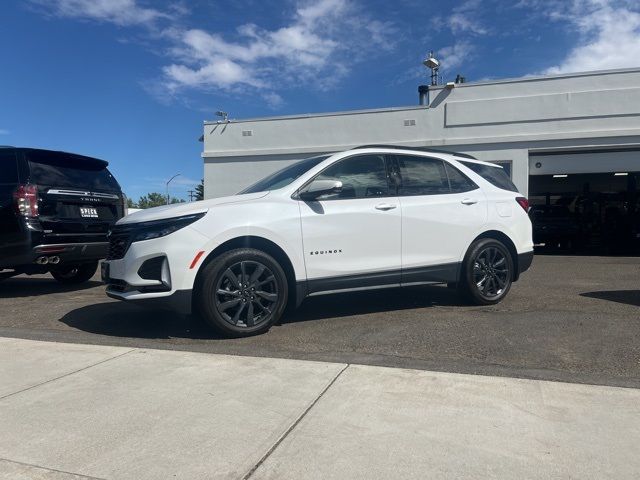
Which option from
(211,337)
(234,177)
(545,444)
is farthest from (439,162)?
(234,177)

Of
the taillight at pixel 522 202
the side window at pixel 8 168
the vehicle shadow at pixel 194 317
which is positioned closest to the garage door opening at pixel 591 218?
the taillight at pixel 522 202

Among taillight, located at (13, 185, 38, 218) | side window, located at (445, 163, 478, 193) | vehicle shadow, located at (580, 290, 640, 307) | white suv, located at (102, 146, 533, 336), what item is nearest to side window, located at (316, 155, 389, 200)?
white suv, located at (102, 146, 533, 336)

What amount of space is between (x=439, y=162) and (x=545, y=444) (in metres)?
3.92

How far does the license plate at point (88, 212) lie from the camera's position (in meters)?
7.22

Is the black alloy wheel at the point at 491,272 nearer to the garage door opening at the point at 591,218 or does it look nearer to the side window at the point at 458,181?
the side window at the point at 458,181

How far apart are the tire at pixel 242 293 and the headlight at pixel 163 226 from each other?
44 centimetres

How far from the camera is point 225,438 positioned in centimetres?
285

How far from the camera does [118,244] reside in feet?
16.5

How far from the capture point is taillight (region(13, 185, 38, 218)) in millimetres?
6570

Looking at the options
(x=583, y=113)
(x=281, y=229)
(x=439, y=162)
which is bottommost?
(x=281, y=229)

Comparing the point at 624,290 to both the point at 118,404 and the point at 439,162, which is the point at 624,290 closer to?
the point at 439,162

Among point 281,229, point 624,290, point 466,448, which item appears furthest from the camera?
point 624,290

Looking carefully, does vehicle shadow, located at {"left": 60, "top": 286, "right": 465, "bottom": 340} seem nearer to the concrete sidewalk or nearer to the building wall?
the concrete sidewalk

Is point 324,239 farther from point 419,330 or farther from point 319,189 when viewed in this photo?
point 419,330
